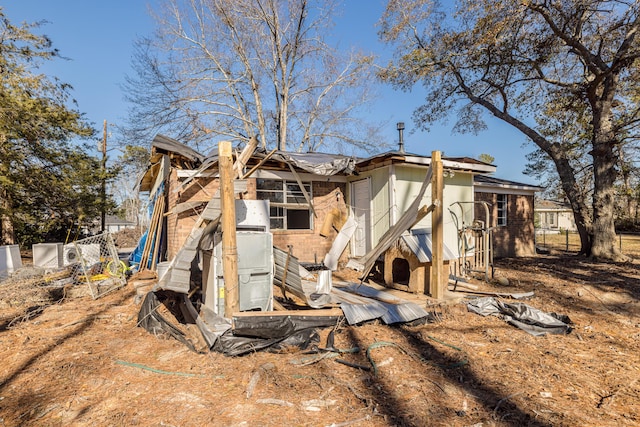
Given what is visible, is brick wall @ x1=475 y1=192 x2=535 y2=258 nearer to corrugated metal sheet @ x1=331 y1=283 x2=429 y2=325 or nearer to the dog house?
the dog house


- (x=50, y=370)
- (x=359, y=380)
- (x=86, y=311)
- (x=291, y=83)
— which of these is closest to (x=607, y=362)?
(x=359, y=380)

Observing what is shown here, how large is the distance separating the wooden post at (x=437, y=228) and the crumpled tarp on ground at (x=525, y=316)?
2.02ft

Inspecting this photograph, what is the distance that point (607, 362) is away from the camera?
12.9 feet

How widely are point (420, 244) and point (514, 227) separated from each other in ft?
29.6

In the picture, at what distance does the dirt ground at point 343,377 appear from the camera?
9.33ft

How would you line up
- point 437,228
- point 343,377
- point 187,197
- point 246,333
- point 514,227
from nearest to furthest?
point 343,377 → point 246,333 → point 437,228 → point 187,197 → point 514,227

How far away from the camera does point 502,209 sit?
13.1 meters

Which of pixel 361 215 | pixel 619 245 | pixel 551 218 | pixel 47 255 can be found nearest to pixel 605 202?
pixel 619 245

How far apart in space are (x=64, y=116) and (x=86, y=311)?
1280 cm

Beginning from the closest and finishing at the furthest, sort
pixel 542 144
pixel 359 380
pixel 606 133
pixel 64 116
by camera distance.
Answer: pixel 359 380 < pixel 606 133 < pixel 542 144 < pixel 64 116

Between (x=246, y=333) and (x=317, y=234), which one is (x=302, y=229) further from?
(x=246, y=333)

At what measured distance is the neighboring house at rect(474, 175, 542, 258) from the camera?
41.3ft

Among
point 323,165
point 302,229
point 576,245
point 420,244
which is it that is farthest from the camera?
point 576,245

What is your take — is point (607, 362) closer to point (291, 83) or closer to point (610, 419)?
point (610, 419)
